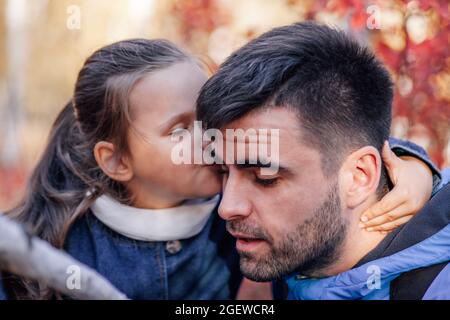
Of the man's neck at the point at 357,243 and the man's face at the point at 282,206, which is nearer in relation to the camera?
the man's face at the point at 282,206

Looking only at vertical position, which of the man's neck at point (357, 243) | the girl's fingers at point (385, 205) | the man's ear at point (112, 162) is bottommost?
the man's neck at point (357, 243)

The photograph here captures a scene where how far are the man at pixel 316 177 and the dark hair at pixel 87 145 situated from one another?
0.48m

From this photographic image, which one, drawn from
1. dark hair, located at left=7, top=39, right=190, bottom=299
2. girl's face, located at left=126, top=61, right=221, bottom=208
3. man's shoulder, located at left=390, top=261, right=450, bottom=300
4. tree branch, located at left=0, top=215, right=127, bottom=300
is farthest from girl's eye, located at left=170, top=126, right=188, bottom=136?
tree branch, located at left=0, top=215, right=127, bottom=300

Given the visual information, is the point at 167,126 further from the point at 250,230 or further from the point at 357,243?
the point at 357,243

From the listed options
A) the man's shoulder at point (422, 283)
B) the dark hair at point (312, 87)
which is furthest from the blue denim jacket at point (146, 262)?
the man's shoulder at point (422, 283)

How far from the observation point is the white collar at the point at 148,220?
248 centimetres

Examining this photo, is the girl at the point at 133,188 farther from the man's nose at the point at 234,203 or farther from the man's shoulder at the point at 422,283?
the man's shoulder at the point at 422,283

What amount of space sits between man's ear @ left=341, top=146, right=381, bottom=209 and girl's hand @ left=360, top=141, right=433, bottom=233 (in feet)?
0.22

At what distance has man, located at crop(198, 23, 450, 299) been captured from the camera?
1988mm

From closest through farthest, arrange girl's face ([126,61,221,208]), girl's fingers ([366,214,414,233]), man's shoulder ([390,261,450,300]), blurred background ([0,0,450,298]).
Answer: man's shoulder ([390,261,450,300]), girl's fingers ([366,214,414,233]), girl's face ([126,61,221,208]), blurred background ([0,0,450,298])

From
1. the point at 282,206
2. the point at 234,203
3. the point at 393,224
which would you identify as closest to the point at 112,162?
the point at 234,203

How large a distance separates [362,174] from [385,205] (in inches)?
5.0

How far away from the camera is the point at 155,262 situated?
252 cm

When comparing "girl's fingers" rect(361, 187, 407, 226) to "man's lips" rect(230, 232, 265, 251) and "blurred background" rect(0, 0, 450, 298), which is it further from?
"blurred background" rect(0, 0, 450, 298)
